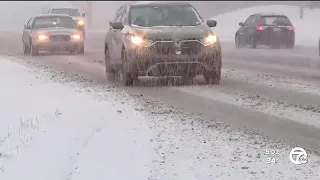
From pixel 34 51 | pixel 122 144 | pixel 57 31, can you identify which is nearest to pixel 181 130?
pixel 122 144

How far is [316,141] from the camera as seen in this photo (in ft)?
25.4

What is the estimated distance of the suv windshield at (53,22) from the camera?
24.7 metres

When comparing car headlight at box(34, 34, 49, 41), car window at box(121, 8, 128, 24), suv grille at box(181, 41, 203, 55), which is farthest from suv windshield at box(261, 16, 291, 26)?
suv grille at box(181, 41, 203, 55)

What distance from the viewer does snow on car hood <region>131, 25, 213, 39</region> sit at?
1305 centimetres

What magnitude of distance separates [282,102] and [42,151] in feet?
16.7

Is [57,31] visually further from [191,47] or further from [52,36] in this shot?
[191,47]

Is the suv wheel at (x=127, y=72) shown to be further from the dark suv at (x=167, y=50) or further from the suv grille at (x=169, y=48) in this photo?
the suv grille at (x=169, y=48)

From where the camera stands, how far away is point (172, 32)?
43.0 ft

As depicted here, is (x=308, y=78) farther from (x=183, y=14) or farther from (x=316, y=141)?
(x=316, y=141)

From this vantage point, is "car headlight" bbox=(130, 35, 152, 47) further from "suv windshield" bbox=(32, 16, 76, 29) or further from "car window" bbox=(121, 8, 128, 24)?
"suv windshield" bbox=(32, 16, 76, 29)

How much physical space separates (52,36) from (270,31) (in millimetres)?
9437

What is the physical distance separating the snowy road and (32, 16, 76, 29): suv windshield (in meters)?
10.4

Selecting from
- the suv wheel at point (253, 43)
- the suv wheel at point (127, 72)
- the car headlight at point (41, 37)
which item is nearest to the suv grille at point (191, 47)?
the suv wheel at point (127, 72)

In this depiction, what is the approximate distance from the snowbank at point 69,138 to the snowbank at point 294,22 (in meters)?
20.3
